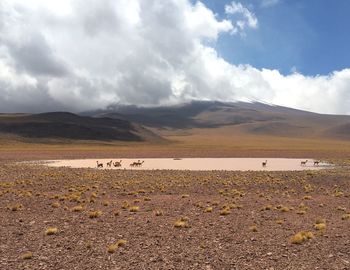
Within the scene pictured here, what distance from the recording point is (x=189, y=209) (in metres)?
20.9

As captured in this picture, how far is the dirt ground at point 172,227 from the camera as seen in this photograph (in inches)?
493

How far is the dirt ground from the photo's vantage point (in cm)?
1253

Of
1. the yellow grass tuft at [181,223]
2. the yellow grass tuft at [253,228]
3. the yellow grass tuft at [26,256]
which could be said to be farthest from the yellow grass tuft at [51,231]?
the yellow grass tuft at [253,228]

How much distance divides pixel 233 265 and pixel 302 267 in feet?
6.12

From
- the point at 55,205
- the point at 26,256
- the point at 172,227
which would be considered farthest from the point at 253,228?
the point at 55,205

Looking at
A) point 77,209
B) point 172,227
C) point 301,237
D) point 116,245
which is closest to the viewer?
point 116,245

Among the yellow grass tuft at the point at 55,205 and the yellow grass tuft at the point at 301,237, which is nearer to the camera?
Result: the yellow grass tuft at the point at 301,237

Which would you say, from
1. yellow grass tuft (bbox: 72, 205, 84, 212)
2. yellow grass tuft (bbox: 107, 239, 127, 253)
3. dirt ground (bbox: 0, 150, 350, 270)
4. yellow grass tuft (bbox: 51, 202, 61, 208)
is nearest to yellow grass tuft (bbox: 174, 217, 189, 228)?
dirt ground (bbox: 0, 150, 350, 270)

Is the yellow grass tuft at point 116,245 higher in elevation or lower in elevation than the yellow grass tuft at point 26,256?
higher

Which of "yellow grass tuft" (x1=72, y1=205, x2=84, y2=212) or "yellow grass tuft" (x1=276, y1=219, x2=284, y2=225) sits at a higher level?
"yellow grass tuft" (x1=276, y1=219, x2=284, y2=225)

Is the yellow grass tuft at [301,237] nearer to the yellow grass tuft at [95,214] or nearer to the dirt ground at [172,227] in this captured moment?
the dirt ground at [172,227]

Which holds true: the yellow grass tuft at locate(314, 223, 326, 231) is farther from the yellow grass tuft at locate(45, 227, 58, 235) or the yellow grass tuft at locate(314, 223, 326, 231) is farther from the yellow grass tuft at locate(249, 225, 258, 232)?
the yellow grass tuft at locate(45, 227, 58, 235)

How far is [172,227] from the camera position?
54.8 ft

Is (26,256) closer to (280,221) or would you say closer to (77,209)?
(77,209)
